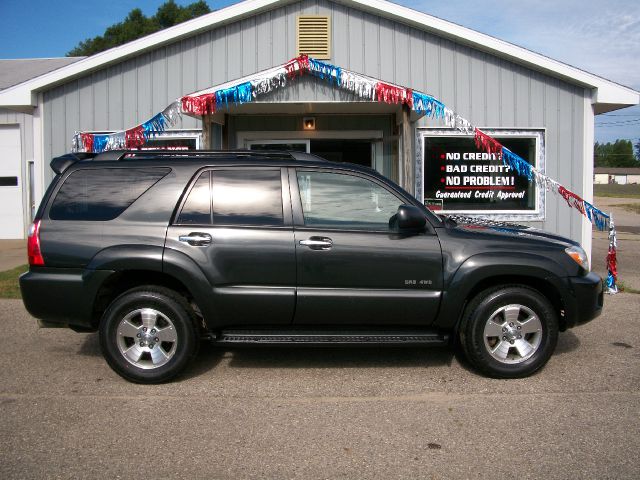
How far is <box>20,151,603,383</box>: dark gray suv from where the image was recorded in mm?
4844

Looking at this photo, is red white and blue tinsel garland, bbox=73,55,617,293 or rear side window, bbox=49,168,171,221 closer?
rear side window, bbox=49,168,171,221

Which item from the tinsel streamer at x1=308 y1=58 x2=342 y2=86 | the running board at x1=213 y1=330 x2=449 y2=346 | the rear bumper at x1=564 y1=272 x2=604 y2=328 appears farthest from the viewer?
the tinsel streamer at x1=308 y1=58 x2=342 y2=86

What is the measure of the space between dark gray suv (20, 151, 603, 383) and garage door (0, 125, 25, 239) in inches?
438

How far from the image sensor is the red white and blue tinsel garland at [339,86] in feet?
27.0

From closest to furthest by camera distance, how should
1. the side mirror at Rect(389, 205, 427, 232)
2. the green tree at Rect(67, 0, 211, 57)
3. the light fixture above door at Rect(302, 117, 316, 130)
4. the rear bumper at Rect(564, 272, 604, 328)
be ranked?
the side mirror at Rect(389, 205, 427, 232) → the rear bumper at Rect(564, 272, 604, 328) → the light fixture above door at Rect(302, 117, 316, 130) → the green tree at Rect(67, 0, 211, 57)

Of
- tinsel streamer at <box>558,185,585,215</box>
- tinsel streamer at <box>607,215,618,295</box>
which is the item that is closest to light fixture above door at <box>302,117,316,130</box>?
tinsel streamer at <box>558,185,585,215</box>

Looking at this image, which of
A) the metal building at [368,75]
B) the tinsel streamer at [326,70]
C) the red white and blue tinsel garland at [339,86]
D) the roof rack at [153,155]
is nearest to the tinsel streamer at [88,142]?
the red white and blue tinsel garland at [339,86]

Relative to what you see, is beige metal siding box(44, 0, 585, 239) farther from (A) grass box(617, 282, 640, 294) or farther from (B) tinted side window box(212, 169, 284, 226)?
(B) tinted side window box(212, 169, 284, 226)

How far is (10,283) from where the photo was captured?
912 centimetres

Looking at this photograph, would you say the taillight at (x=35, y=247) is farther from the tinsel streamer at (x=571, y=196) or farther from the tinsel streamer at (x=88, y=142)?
the tinsel streamer at (x=571, y=196)

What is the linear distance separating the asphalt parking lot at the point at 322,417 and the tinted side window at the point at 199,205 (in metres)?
1.32

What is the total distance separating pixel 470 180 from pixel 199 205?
6363mm

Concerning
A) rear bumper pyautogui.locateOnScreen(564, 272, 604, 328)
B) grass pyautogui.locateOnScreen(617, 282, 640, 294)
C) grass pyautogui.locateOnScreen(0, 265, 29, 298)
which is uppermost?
rear bumper pyautogui.locateOnScreen(564, 272, 604, 328)

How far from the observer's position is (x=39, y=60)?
1945cm
